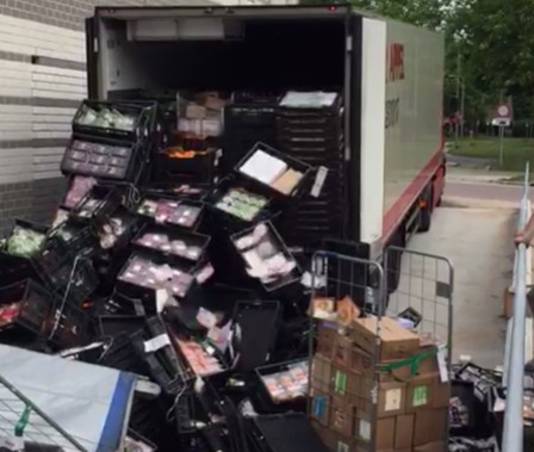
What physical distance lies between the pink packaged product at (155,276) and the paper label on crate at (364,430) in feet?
6.17

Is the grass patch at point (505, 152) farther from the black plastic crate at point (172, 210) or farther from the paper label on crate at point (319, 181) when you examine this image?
the black plastic crate at point (172, 210)

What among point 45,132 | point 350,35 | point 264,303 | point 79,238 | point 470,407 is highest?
point 350,35

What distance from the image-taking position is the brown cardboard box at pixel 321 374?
541 centimetres

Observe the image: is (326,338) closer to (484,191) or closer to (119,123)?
(119,123)

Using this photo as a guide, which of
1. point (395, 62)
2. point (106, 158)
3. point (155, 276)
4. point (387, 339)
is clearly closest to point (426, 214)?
point (395, 62)

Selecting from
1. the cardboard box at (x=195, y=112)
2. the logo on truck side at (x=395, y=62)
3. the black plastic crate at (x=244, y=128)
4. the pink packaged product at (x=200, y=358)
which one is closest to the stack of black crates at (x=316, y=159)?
the black plastic crate at (x=244, y=128)

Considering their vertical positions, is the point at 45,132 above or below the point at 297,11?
below

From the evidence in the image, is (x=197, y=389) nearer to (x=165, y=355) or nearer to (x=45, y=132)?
(x=165, y=355)

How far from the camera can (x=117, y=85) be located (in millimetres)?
8461

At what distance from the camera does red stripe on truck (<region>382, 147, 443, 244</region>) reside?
8572mm

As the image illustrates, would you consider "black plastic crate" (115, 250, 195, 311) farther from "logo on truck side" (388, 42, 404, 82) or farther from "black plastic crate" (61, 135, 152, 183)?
"logo on truck side" (388, 42, 404, 82)

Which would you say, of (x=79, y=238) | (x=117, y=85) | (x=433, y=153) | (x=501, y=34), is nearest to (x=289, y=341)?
(x=79, y=238)

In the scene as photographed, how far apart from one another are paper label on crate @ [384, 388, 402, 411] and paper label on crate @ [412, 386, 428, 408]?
0.35 ft

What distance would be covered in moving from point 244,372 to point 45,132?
4.58m
